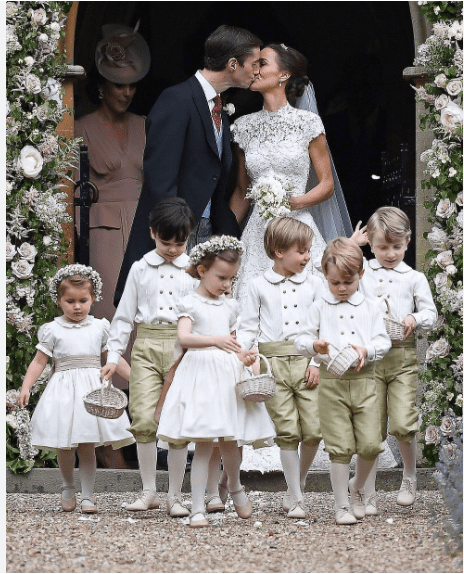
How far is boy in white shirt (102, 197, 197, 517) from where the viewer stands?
616 centimetres

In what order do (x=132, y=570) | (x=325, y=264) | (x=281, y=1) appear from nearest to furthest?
1. (x=132, y=570)
2. (x=325, y=264)
3. (x=281, y=1)

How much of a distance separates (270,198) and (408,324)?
1.60 meters

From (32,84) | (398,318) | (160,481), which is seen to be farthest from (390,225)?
(32,84)

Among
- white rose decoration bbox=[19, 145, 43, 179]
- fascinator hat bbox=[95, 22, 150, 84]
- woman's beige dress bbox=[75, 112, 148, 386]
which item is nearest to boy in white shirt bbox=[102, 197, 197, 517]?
white rose decoration bbox=[19, 145, 43, 179]

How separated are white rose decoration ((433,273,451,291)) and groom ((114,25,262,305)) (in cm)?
128

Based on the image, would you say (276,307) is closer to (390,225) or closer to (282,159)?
(390,225)

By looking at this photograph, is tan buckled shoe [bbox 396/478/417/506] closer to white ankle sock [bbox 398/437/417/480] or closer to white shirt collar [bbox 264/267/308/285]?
white ankle sock [bbox 398/437/417/480]

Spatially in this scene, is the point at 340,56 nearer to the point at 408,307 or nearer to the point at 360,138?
the point at 360,138

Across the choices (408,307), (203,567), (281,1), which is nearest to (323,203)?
(408,307)

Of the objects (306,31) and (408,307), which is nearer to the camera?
(408,307)

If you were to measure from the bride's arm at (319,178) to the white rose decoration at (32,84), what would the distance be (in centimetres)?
171

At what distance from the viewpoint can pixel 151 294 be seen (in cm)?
631

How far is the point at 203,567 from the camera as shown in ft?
15.9

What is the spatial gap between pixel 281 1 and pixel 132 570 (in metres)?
5.75
